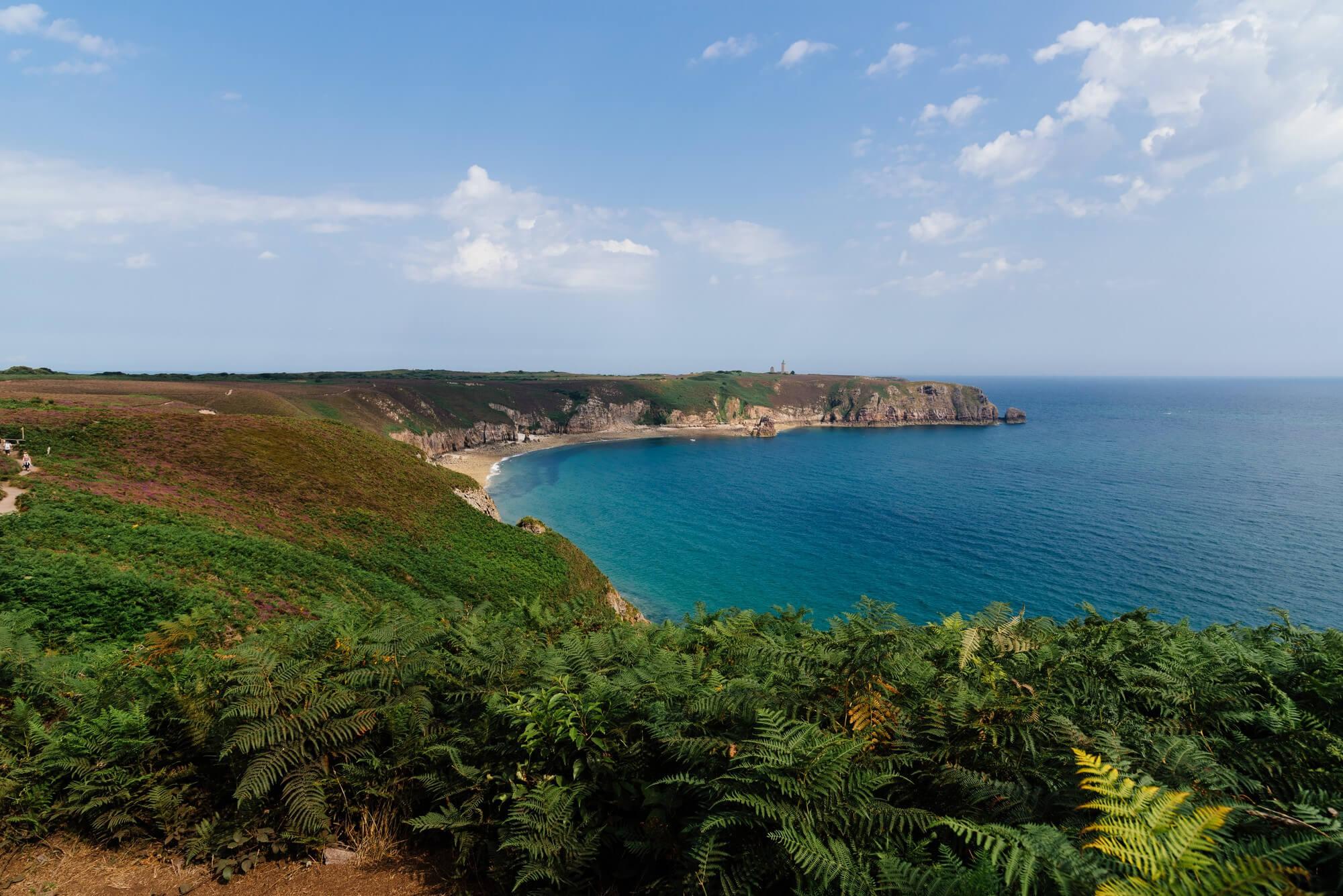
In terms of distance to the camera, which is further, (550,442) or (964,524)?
(550,442)

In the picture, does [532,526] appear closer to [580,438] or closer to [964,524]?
[964,524]

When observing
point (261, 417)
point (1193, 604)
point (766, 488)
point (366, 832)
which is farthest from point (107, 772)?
point (766, 488)

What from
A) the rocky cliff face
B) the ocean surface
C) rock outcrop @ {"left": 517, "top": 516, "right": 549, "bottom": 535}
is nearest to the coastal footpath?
the rocky cliff face

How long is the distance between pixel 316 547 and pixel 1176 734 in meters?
30.7

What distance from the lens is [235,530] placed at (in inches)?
920

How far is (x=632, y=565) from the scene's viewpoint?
51.7m

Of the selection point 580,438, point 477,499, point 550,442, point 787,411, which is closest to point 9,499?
point 477,499

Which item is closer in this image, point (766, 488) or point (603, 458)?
point (766, 488)

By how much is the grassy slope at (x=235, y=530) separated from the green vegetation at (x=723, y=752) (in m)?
6.25

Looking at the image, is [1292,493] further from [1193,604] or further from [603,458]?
[603,458]

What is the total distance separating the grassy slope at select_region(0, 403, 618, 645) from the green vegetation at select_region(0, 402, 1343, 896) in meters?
6.25

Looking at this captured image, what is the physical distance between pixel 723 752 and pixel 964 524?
68611 mm

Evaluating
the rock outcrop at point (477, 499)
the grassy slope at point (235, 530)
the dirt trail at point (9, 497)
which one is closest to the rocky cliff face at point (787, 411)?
the rock outcrop at point (477, 499)

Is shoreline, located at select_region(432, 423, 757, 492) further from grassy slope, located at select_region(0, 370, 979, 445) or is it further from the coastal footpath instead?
grassy slope, located at select_region(0, 370, 979, 445)
